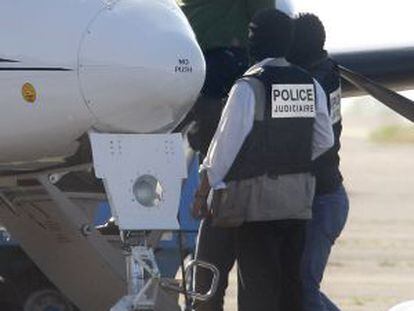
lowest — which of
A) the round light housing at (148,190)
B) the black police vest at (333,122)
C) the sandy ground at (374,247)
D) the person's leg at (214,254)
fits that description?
the sandy ground at (374,247)

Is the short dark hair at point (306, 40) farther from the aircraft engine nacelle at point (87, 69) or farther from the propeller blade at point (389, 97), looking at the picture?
the aircraft engine nacelle at point (87, 69)

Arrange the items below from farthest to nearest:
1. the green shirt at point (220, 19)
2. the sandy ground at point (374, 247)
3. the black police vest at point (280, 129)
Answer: the sandy ground at point (374, 247) → the green shirt at point (220, 19) → the black police vest at point (280, 129)

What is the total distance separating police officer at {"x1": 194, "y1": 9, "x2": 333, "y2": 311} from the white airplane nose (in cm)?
50

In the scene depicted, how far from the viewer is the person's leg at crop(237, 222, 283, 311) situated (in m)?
10.9

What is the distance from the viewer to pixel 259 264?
36.0ft

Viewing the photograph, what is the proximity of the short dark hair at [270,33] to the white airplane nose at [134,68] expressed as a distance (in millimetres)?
767

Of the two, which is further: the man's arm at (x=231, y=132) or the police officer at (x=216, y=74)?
the police officer at (x=216, y=74)

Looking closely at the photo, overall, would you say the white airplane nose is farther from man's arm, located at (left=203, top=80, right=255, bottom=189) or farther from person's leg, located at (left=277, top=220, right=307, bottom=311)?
person's leg, located at (left=277, top=220, right=307, bottom=311)

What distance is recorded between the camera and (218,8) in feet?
39.3

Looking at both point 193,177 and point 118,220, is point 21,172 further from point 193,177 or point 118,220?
point 193,177

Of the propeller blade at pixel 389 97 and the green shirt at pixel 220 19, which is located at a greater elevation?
the green shirt at pixel 220 19

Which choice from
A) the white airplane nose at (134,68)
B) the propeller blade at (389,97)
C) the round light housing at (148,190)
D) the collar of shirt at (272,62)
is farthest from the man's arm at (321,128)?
the propeller blade at (389,97)

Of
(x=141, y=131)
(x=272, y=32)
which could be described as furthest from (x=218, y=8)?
(x=141, y=131)

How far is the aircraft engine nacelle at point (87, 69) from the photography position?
10.0m
